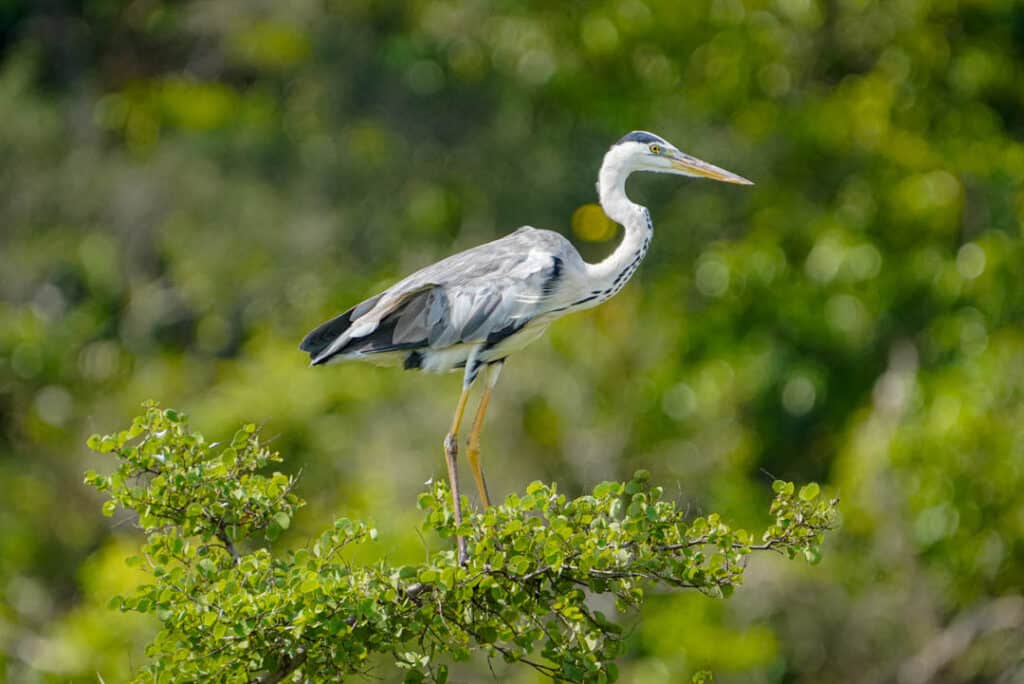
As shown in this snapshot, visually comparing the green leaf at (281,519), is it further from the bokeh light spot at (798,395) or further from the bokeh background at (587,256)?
the bokeh light spot at (798,395)

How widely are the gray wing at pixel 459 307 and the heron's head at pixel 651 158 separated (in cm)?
41

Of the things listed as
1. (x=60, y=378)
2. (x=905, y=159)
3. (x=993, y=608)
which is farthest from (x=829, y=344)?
(x=60, y=378)

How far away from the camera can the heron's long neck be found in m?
5.68

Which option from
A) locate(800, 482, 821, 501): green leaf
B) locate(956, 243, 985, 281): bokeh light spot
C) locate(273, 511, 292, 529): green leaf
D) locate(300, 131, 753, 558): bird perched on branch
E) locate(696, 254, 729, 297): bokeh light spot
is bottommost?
locate(800, 482, 821, 501): green leaf

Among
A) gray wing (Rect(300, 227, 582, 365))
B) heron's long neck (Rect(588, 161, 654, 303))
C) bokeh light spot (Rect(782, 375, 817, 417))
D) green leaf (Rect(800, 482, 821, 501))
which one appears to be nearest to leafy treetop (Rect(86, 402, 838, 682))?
green leaf (Rect(800, 482, 821, 501))

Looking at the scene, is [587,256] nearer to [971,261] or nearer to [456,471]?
[971,261]

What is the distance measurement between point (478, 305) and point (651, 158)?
821 millimetres

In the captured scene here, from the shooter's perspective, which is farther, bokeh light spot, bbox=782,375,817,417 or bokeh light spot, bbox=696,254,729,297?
bokeh light spot, bbox=696,254,729,297

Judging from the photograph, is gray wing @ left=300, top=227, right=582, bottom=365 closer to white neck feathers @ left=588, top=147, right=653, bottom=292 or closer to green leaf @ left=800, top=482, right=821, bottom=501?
white neck feathers @ left=588, top=147, right=653, bottom=292

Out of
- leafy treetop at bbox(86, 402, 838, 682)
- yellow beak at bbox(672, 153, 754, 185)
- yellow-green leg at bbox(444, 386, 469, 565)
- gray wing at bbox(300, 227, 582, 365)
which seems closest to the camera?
leafy treetop at bbox(86, 402, 838, 682)

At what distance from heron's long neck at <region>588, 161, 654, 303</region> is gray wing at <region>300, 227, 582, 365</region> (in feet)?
0.32

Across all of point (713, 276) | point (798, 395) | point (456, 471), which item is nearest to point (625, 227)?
point (456, 471)

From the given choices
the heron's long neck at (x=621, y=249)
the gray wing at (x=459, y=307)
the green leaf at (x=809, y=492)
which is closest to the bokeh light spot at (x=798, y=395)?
the heron's long neck at (x=621, y=249)

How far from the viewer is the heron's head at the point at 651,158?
19.4 feet
